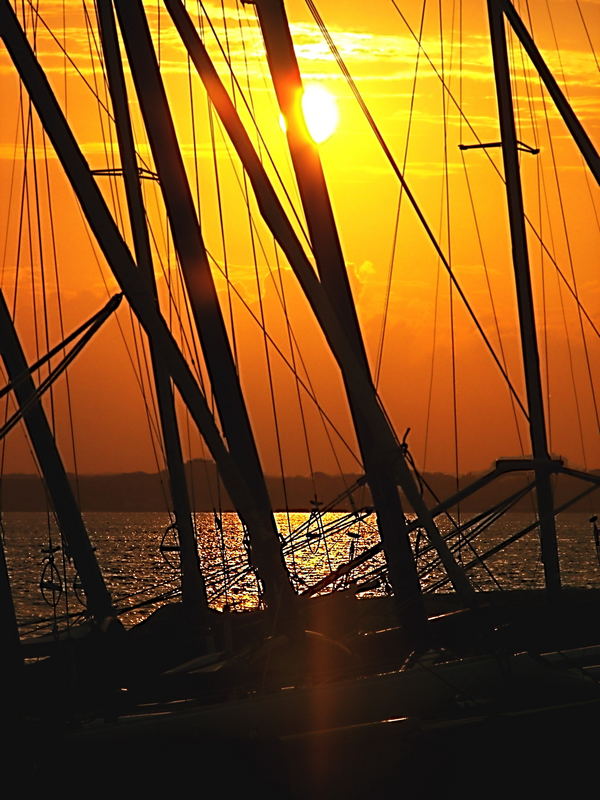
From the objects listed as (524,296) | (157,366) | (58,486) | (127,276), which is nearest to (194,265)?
(127,276)

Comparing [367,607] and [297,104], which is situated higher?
[297,104]

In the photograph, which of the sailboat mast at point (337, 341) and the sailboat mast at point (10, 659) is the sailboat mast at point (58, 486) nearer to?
the sailboat mast at point (337, 341)

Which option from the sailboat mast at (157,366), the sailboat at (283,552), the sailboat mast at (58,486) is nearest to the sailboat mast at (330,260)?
the sailboat at (283,552)

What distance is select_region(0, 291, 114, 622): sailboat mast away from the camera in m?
22.8

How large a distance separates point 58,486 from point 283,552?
503 centimetres

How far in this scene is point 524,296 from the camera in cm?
2888

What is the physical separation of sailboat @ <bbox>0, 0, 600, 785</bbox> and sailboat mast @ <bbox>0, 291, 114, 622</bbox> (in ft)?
0.13

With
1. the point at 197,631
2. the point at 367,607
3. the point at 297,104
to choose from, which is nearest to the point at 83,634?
the point at 197,631

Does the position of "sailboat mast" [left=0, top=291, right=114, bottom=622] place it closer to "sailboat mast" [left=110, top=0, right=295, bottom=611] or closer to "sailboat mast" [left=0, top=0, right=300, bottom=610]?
"sailboat mast" [left=110, top=0, right=295, bottom=611]

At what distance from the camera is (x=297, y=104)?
22.4m

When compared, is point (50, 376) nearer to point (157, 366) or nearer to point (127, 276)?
point (127, 276)

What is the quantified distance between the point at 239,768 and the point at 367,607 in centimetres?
758

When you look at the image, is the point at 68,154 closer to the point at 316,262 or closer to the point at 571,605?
the point at 316,262

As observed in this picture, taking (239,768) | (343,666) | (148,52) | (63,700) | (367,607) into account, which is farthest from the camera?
(367,607)
